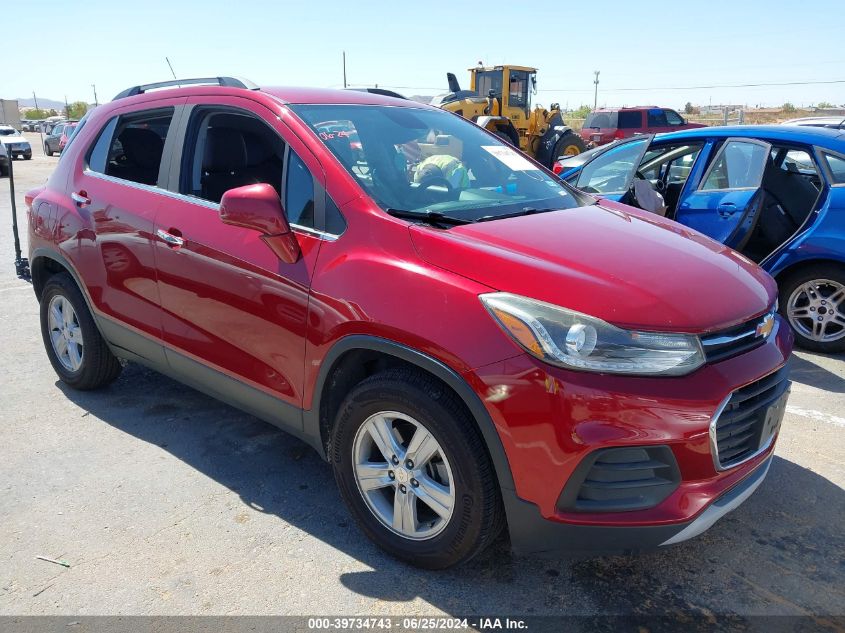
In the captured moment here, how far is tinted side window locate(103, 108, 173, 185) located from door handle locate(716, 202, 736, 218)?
13.4 feet

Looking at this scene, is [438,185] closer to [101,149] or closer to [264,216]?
[264,216]

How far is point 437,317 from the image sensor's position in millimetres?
2406

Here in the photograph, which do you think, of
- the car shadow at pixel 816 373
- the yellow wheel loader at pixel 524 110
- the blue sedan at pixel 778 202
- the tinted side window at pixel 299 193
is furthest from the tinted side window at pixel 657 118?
the tinted side window at pixel 299 193

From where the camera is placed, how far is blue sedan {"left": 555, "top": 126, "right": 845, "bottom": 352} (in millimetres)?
5086

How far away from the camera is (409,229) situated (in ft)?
8.71

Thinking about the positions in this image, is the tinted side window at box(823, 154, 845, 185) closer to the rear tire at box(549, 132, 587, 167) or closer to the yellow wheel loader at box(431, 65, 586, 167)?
the yellow wheel loader at box(431, 65, 586, 167)

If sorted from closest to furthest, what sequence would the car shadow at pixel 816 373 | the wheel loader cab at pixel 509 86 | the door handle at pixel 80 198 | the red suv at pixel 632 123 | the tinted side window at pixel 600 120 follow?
the door handle at pixel 80 198 < the car shadow at pixel 816 373 < the wheel loader cab at pixel 509 86 < the red suv at pixel 632 123 < the tinted side window at pixel 600 120

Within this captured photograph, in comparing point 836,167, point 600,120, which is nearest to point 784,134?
point 836,167

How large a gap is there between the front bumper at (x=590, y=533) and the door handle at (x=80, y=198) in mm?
3060

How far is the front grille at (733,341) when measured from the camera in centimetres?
237

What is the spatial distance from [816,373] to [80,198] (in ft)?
16.2

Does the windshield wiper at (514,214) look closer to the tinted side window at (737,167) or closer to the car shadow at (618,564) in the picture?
the car shadow at (618,564)

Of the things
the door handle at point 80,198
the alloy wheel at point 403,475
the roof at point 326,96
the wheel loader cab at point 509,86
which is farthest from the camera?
the wheel loader cab at point 509,86

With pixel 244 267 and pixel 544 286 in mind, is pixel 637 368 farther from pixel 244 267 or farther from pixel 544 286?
pixel 244 267
